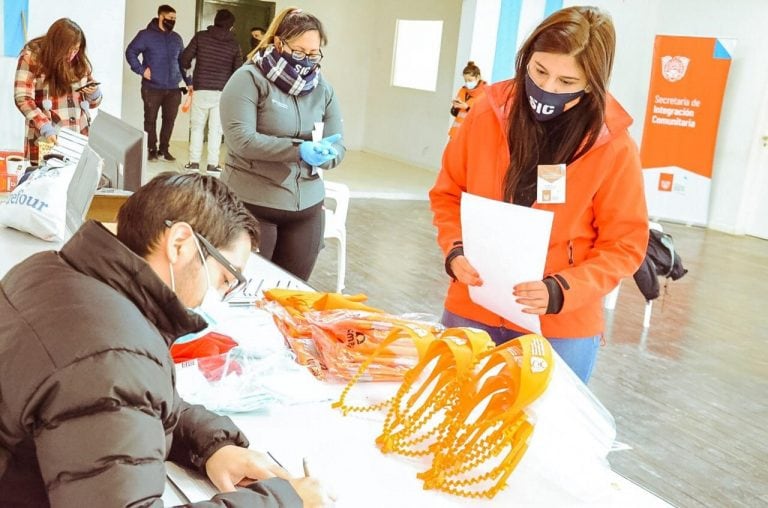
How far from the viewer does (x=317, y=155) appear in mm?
2840

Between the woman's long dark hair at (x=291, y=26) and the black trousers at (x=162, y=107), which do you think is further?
the black trousers at (x=162, y=107)

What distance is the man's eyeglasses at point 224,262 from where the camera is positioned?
3.65ft

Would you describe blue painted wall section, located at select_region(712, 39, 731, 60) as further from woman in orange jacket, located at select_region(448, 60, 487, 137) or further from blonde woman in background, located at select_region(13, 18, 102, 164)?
blonde woman in background, located at select_region(13, 18, 102, 164)

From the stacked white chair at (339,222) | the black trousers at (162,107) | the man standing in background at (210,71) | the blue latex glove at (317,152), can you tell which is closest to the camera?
the blue latex glove at (317,152)

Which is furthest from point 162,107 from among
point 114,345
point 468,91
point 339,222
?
point 114,345

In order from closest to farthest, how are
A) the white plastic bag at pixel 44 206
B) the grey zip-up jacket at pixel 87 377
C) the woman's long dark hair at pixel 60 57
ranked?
the grey zip-up jacket at pixel 87 377 → the white plastic bag at pixel 44 206 → the woman's long dark hair at pixel 60 57

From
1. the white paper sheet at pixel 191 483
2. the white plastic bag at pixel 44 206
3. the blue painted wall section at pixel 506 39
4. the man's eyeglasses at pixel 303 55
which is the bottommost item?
the white paper sheet at pixel 191 483

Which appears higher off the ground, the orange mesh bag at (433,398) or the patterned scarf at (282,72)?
the patterned scarf at (282,72)

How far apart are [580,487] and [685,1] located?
8.73m

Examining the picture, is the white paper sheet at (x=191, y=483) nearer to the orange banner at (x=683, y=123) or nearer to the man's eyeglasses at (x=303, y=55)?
the man's eyeglasses at (x=303, y=55)

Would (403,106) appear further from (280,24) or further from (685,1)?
(280,24)

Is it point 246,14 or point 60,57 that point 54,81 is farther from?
point 246,14

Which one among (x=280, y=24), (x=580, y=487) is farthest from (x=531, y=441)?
(x=280, y=24)

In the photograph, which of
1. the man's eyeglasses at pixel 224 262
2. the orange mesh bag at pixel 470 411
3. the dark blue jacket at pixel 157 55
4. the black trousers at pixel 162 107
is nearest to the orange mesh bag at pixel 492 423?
the orange mesh bag at pixel 470 411
